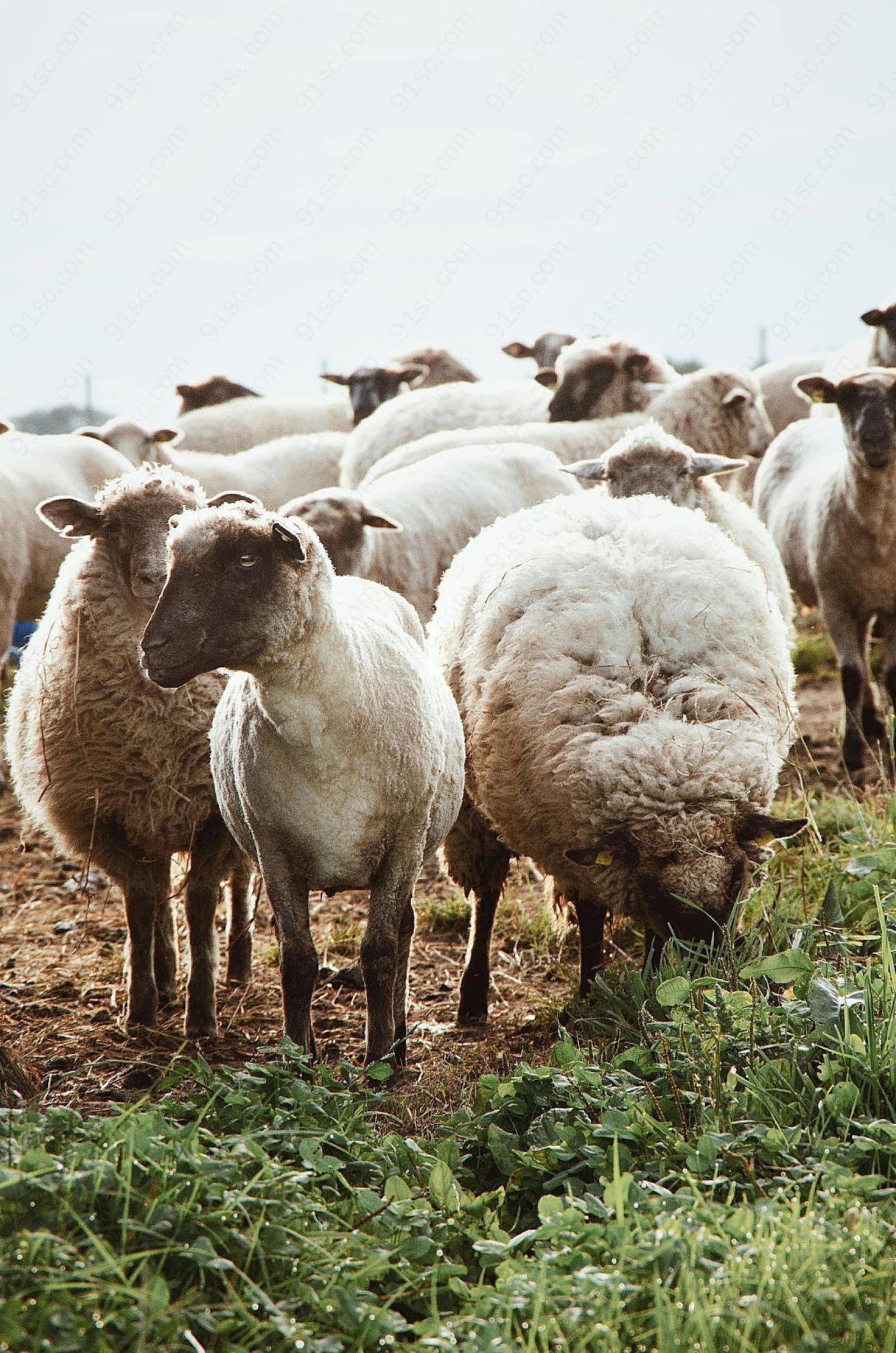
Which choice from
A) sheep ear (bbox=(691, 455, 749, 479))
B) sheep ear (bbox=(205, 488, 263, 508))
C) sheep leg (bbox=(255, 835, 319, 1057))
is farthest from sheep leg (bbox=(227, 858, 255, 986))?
sheep ear (bbox=(691, 455, 749, 479))

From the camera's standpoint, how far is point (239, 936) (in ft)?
14.2

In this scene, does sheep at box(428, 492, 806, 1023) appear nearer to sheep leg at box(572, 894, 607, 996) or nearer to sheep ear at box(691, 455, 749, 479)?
sheep leg at box(572, 894, 607, 996)

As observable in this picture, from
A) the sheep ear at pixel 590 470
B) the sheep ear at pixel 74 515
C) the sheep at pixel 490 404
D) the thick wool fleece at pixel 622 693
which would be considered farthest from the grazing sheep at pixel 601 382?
the sheep ear at pixel 74 515

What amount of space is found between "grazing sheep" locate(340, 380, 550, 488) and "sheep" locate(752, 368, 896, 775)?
1.76 metres

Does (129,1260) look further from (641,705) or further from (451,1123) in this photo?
(641,705)

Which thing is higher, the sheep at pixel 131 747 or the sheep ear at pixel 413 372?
the sheep ear at pixel 413 372

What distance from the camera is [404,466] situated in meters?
7.41

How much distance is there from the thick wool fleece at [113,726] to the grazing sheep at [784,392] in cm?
750

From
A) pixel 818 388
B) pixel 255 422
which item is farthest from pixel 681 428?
pixel 255 422

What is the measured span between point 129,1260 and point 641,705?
2.06 meters

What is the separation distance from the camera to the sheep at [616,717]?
132 inches

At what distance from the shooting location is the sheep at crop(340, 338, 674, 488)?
7770 millimetres

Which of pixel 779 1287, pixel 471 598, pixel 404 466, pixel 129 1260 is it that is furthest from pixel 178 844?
pixel 404 466

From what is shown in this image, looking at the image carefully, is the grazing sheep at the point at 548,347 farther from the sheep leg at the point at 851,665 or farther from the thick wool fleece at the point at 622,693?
the thick wool fleece at the point at 622,693
